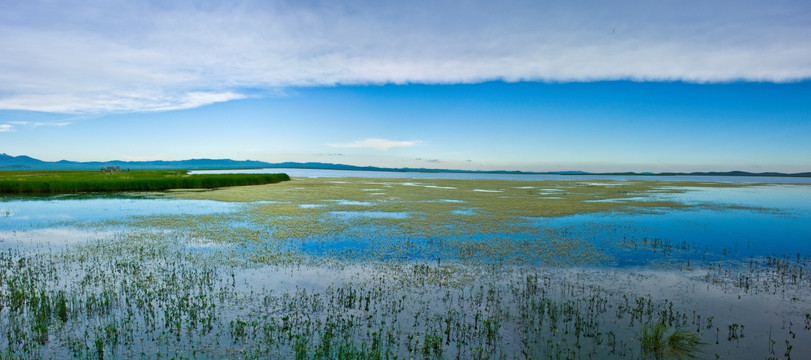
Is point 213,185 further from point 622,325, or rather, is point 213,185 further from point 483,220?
point 622,325

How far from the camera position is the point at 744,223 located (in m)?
23.1

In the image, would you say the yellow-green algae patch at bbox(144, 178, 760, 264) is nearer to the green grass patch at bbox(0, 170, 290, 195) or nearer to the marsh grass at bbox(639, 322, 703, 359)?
the marsh grass at bbox(639, 322, 703, 359)

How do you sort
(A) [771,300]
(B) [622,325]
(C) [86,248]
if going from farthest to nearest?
(C) [86,248] → (A) [771,300] → (B) [622,325]

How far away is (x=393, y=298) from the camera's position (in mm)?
9773

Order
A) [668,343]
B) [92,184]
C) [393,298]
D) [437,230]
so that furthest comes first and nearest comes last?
[92,184] → [437,230] → [393,298] → [668,343]

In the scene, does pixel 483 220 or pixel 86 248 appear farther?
pixel 483 220

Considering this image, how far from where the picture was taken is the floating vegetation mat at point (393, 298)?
729 centimetres

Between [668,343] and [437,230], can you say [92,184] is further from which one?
[668,343]

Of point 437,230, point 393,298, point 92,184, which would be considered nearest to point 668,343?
point 393,298

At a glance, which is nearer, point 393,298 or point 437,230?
point 393,298

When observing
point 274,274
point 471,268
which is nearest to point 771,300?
point 471,268

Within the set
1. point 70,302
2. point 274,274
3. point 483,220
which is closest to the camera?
point 70,302

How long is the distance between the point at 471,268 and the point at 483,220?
420 inches

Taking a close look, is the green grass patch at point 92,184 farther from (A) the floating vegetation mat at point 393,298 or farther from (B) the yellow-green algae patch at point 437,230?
(A) the floating vegetation mat at point 393,298
